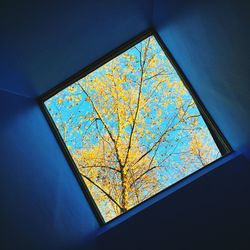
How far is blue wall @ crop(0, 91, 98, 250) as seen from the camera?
5.01ft

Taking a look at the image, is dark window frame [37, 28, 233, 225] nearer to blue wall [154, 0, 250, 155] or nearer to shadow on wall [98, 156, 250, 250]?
blue wall [154, 0, 250, 155]

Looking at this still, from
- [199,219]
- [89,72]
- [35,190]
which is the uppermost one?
[89,72]

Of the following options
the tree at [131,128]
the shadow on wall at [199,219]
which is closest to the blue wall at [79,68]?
the shadow on wall at [199,219]

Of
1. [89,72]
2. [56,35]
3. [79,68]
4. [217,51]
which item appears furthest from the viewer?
[89,72]

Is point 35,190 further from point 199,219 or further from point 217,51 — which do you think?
point 217,51

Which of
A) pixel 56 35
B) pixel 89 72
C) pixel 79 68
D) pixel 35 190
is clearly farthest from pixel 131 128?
pixel 35 190

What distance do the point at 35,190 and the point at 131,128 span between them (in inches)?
68.1

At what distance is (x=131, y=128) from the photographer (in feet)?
11.3

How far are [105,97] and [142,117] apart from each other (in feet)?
1.71

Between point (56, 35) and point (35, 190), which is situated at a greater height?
point (56, 35)

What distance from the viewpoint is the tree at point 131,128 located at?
2994 mm

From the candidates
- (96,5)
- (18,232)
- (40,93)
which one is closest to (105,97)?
(40,93)

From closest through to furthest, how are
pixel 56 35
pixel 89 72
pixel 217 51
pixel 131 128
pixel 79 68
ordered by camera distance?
pixel 217 51 → pixel 56 35 → pixel 79 68 → pixel 89 72 → pixel 131 128

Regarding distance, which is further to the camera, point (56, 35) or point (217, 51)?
point (56, 35)
